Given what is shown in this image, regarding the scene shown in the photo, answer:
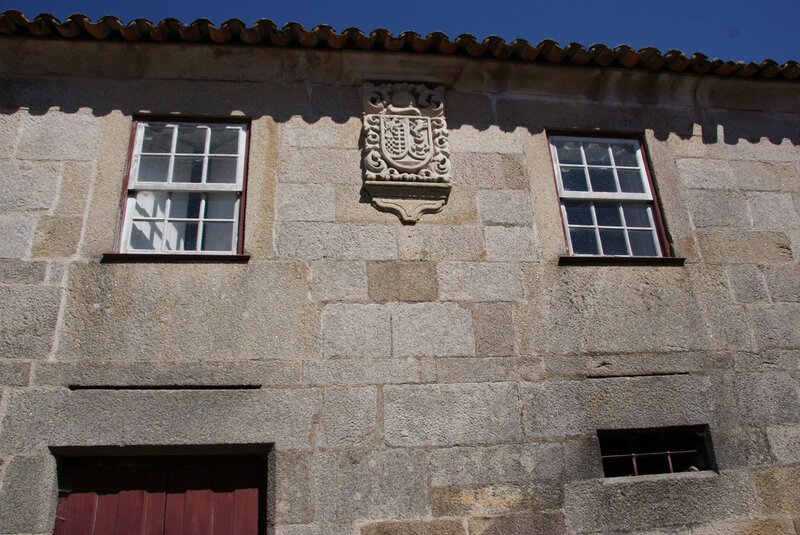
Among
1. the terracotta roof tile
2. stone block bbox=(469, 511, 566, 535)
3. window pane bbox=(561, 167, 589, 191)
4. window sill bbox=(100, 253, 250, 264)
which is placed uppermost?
the terracotta roof tile

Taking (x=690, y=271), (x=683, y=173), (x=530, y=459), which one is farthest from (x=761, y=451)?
(x=683, y=173)

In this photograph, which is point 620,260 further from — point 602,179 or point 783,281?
point 783,281

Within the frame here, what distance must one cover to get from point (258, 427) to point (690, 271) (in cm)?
311

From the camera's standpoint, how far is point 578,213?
430 cm

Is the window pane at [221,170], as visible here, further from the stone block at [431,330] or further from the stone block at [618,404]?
the stone block at [618,404]

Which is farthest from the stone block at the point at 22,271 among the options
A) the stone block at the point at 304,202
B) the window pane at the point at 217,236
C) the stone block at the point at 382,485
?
the stone block at the point at 382,485

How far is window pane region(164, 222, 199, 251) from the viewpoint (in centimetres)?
391

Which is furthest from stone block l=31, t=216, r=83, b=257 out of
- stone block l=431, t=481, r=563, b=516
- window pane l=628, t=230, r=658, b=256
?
window pane l=628, t=230, r=658, b=256

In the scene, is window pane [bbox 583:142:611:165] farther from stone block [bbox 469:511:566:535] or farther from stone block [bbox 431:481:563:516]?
stone block [bbox 469:511:566:535]

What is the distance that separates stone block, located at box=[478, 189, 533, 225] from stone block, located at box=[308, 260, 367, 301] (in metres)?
1.00

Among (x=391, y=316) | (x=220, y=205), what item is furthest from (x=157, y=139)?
(x=391, y=316)

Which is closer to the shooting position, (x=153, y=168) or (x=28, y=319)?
(x=28, y=319)

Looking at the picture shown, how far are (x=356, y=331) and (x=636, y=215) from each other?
7.71ft

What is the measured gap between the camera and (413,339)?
3631 millimetres
